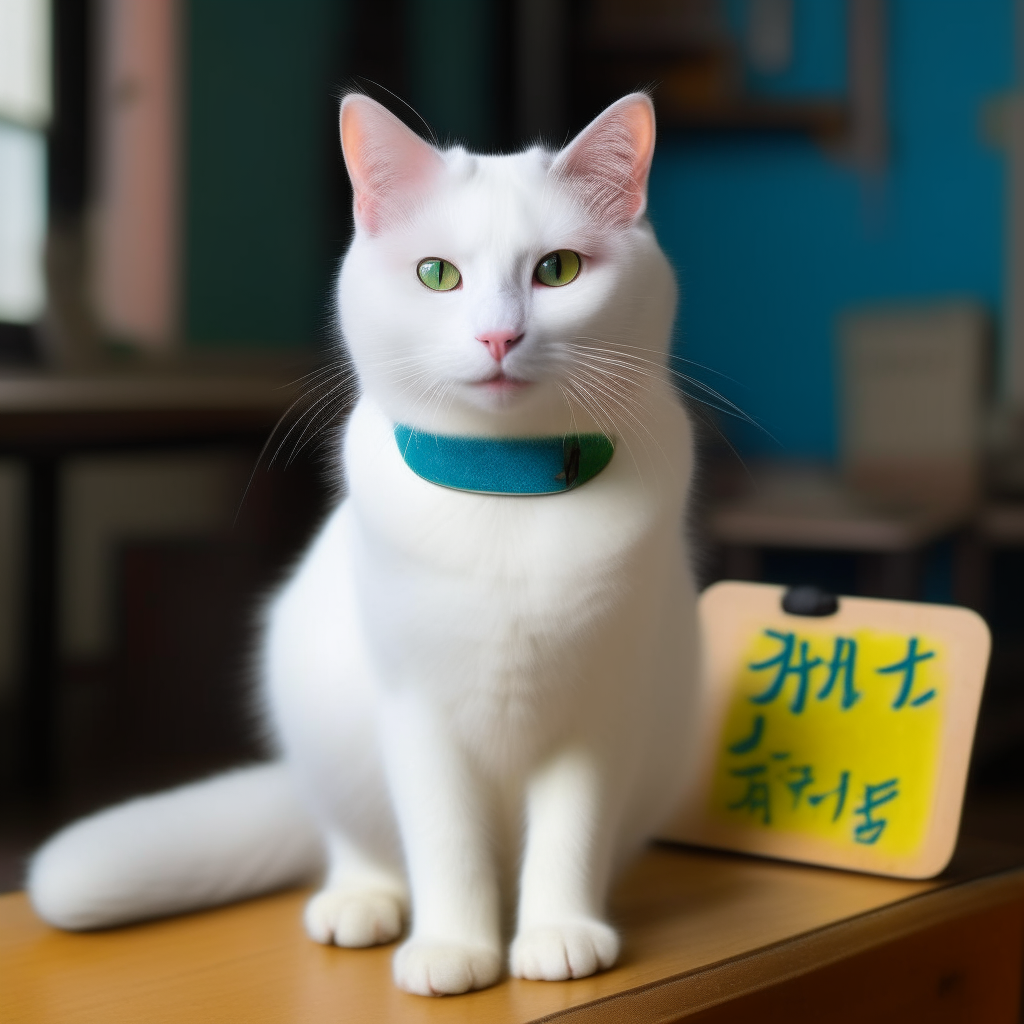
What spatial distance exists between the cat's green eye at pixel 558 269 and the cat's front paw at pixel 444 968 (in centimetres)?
41

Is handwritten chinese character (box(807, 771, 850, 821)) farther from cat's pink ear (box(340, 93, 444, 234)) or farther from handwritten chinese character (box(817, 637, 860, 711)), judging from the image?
cat's pink ear (box(340, 93, 444, 234))

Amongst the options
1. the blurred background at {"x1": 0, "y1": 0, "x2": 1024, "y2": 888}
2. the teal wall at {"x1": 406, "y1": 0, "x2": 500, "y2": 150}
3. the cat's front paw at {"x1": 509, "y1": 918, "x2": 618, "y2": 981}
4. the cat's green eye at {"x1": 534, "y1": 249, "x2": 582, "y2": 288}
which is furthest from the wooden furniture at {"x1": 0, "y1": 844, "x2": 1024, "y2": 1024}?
the teal wall at {"x1": 406, "y1": 0, "x2": 500, "y2": 150}

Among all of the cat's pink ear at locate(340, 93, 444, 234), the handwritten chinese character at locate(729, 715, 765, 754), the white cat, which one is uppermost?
the cat's pink ear at locate(340, 93, 444, 234)

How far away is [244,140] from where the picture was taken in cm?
183

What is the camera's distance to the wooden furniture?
79 centimetres

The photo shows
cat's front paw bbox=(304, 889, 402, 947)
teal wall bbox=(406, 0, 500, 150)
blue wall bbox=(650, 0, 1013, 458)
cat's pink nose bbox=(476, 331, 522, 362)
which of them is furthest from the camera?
teal wall bbox=(406, 0, 500, 150)

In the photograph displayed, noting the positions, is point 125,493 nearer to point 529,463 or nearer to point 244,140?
point 244,140

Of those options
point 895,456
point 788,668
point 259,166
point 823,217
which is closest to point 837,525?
point 895,456

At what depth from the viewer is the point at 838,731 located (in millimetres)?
1079

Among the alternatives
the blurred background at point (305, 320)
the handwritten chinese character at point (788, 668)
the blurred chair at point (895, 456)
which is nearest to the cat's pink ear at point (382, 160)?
the handwritten chinese character at point (788, 668)

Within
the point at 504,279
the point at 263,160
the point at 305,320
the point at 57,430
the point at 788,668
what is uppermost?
the point at 263,160

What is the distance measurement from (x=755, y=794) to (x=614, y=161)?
0.58m

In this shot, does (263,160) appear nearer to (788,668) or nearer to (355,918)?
(788,668)

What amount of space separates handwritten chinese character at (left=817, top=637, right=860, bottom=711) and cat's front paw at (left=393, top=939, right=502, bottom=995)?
1.37 feet
